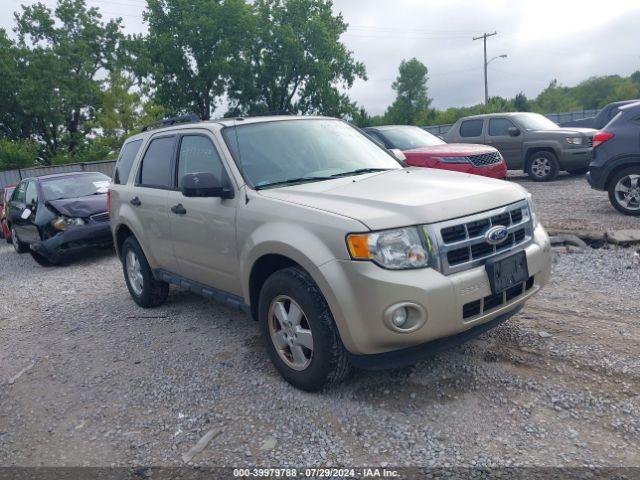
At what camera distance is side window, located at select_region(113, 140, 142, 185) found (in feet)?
18.7

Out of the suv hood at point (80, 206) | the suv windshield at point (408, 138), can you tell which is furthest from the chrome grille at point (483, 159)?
the suv hood at point (80, 206)

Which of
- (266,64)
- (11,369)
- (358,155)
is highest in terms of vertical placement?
(266,64)

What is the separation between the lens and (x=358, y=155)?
444 centimetres

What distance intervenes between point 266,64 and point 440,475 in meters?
45.2

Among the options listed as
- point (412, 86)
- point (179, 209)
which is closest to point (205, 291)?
point (179, 209)

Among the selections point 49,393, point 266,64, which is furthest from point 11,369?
point 266,64

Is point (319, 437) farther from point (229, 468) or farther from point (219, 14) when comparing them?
point (219, 14)

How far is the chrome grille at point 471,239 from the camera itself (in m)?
3.01

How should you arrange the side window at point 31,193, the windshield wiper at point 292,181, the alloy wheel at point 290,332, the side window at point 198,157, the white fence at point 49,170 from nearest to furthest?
the alloy wheel at point 290,332
the windshield wiper at point 292,181
the side window at point 198,157
the side window at point 31,193
the white fence at point 49,170

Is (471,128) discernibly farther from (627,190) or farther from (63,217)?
(63,217)

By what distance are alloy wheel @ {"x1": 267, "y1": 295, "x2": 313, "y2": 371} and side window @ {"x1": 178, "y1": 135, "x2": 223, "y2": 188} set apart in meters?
1.19

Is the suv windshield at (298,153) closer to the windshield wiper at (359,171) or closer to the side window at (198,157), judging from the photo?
the windshield wiper at (359,171)

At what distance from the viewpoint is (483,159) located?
9.41m

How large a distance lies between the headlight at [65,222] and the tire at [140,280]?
10.8 feet
